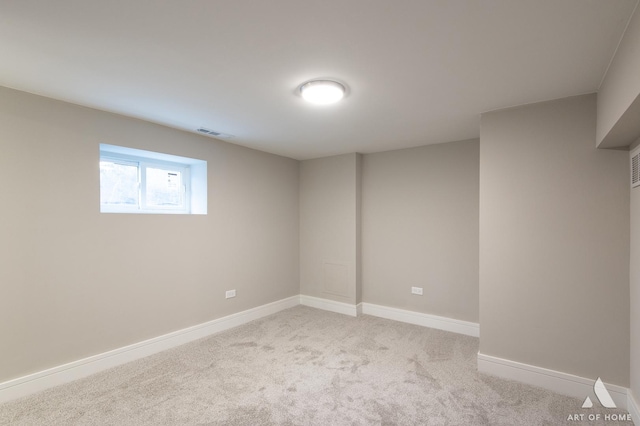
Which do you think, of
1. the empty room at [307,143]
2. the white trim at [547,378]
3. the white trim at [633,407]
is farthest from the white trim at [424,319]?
the white trim at [633,407]

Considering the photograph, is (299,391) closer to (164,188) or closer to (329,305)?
(329,305)

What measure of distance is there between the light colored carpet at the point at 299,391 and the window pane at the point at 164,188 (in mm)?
1623

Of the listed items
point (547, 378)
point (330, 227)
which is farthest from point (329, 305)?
point (547, 378)

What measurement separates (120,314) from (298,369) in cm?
177

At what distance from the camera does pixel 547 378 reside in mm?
2426

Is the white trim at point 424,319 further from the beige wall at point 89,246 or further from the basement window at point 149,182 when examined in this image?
the basement window at point 149,182

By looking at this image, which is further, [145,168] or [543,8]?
[145,168]

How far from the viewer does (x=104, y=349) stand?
2754 millimetres

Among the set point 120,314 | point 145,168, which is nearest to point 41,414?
point 120,314

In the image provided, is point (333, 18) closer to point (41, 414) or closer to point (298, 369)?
point (298, 369)

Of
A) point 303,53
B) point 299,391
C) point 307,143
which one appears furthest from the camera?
point 307,143

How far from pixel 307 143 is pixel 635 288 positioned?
3.28 meters

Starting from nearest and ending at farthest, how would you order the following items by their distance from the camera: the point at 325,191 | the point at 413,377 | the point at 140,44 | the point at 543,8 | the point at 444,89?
the point at 543,8 → the point at 140,44 → the point at 444,89 → the point at 413,377 → the point at 325,191

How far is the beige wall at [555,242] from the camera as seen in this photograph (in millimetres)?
2229
